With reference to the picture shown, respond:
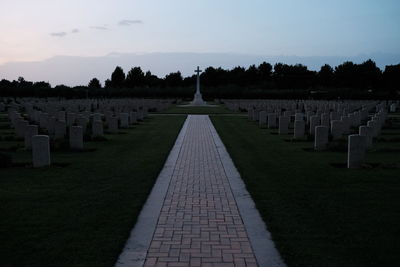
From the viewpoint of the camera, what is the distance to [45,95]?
73938mm

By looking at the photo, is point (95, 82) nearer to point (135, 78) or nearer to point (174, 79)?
point (135, 78)

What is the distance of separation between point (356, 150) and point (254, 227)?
18.3ft

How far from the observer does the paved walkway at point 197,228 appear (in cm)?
519

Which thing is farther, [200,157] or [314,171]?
[200,157]

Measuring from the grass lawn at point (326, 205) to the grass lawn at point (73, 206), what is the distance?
6.64 feet

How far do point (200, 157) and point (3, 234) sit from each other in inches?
295

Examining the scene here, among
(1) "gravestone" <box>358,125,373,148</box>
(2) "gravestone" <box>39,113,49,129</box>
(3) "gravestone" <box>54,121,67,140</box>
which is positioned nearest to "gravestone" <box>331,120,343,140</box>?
(1) "gravestone" <box>358,125,373,148</box>

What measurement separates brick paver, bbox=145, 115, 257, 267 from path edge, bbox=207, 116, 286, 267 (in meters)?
0.08

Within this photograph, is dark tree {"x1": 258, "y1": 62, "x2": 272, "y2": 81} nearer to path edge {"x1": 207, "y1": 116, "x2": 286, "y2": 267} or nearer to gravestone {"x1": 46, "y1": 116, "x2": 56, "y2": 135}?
gravestone {"x1": 46, "y1": 116, "x2": 56, "y2": 135}

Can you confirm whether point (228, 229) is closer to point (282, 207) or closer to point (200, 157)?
point (282, 207)

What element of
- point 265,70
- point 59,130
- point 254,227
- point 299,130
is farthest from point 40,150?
point 265,70

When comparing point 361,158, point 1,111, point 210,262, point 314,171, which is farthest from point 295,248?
point 1,111

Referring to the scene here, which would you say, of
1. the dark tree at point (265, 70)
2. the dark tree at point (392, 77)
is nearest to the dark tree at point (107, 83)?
the dark tree at point (265, 70)

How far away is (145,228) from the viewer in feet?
20.7
